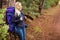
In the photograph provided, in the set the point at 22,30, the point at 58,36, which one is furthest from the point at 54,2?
the point at 22,30

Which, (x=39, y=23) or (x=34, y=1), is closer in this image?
(x=39, y=23)

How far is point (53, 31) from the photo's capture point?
11.6m

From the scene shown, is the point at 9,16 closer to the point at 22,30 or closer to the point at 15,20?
the point at 15,20

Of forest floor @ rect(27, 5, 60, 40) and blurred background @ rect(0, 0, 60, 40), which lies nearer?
blurred background @ rect(0, 0, 60, 40)

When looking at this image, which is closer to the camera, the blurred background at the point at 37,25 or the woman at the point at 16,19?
the woman at the point at 16,19

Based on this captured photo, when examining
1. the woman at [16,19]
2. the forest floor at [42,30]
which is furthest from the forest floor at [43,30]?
the woman at [16,19]

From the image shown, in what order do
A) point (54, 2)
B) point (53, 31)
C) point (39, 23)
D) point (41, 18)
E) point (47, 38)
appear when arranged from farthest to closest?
point (54, 2)
point (41, 18)
point (39, 23)
point (53, 31)
point (47, 38)

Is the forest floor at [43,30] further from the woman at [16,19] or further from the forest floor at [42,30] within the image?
the woman at [16,19]

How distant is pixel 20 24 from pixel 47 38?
12.4 ft

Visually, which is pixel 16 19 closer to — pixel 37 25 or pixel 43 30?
pixel 43 30

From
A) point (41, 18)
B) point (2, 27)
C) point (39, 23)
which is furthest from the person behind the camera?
point (41, 18)

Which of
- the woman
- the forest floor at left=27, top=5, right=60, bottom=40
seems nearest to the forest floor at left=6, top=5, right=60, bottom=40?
the forest floor at left=27, top=5, right=60, bottom=40

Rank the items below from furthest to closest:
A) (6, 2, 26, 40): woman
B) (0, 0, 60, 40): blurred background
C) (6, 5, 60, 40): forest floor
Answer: (6, 5, 60, 40): forest floor
(0, 0, 60, 40): blurred background
(6, 2, 26, 40): woman

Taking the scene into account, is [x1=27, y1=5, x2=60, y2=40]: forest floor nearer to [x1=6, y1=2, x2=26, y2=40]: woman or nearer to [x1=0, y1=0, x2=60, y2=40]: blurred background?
[x1=0, y1=0, x2=60, y2=40]: blurred background
